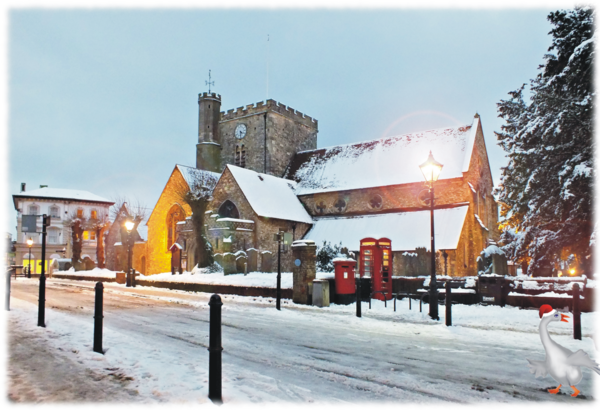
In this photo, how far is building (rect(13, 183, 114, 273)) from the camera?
66.3 m

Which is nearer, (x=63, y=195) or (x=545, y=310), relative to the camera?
(x=545, y=310)

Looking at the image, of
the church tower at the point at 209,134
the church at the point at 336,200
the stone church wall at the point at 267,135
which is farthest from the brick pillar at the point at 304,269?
the church tower at the point at 209,134

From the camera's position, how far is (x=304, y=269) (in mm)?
17484

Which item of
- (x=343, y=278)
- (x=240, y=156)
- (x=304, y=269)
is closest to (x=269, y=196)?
(x=240, y=156)

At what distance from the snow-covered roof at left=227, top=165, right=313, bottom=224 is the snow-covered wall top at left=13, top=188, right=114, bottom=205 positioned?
45.4 meters

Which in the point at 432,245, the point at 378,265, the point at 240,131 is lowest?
the point at 378,265

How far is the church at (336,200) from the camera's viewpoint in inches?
1217

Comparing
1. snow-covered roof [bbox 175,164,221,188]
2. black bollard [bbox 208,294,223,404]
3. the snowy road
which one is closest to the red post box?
the snowy road

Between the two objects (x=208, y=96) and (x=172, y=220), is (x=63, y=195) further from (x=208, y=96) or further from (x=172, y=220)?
(x=172, y=220)

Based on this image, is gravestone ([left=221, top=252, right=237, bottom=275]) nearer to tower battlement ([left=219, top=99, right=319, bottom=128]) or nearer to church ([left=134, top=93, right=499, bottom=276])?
church ([left=134, top=93, right=499, bottom=276])

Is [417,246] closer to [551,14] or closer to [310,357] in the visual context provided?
[551,14]

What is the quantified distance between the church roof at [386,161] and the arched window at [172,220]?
34.7 ft

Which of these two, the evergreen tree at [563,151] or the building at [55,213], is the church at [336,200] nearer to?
the evergreen tree at [563,151]

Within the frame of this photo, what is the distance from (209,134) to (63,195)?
34863 millimetres
